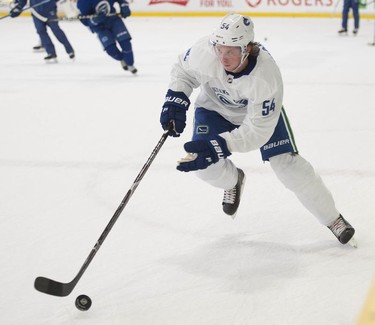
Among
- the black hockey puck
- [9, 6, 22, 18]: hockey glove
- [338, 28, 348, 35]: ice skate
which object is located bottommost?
[338, 28, 348, 35]: ice skate

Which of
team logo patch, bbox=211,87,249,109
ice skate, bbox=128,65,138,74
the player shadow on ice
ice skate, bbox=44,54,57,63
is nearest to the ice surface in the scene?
the player shadow on ice

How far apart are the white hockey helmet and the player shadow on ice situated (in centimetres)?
79

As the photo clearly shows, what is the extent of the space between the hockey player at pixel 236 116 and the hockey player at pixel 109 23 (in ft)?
12.1

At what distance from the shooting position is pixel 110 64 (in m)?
7.37

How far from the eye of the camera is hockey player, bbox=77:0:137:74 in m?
6.13

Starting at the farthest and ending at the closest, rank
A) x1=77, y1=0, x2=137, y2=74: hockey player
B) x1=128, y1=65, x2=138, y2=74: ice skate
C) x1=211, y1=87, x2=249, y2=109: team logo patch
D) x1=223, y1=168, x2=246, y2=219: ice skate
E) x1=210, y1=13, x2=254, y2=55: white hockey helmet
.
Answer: x1=128, y1=65, x2=138, y2=74: ice skate → x1=77, y1=0, x2=137, y2=74: hockey player → x1=223, y1=168, x2=246, y2=219: ice skate → x1=211, y1=87, x2=249, y2=109: team logo patch → x1=210, y1=13, x2=254, y2=55: white hockey helmet

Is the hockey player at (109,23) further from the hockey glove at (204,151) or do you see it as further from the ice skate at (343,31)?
the hockey glove at (204,151)

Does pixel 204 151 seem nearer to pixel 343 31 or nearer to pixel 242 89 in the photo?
pixel 242 89

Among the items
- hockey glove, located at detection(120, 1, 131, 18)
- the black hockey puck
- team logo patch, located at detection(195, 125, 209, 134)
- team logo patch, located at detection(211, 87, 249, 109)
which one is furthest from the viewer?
hockey glove, located at detection(120, 1, 131, 18)

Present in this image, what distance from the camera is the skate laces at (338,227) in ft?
8.30

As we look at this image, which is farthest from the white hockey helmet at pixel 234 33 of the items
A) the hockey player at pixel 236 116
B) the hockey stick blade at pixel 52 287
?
the hockey stick blade at pixel 52 287

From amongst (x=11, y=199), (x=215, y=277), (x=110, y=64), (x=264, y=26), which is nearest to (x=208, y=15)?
(x=264, y=26)

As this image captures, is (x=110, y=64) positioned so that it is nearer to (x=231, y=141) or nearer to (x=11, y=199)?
(x=11, y=199)

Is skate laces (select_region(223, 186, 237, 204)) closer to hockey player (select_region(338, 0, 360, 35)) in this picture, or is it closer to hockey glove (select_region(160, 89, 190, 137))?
hockey glove (select_region(160, 89, 190, 137))
